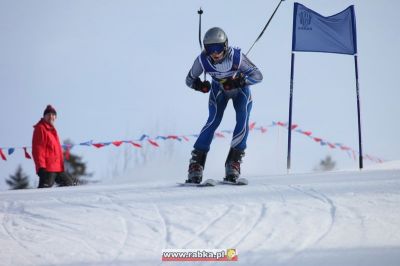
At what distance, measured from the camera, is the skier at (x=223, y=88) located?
6383 mm

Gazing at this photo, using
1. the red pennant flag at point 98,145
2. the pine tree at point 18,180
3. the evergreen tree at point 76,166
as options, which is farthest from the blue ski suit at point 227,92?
the pine tree at point 18,180

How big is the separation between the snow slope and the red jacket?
2508 mm

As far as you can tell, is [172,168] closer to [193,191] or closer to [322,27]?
[322,27]

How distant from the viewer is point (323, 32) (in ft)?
32.4

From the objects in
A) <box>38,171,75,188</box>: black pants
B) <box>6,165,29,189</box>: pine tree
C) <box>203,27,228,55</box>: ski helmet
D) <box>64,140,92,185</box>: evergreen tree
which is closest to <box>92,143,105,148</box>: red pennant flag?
<box>38,171,75,188</box>: black pants

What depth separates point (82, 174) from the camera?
109ft

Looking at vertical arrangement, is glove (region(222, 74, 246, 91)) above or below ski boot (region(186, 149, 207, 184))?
above

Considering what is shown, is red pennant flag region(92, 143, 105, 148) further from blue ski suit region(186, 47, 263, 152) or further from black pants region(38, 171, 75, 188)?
blue ski suit region(186, 47, 263, 152)

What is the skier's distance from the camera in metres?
6.38

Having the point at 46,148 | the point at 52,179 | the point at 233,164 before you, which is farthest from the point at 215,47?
the point at 52,179

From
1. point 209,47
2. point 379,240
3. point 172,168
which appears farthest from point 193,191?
point 172,168

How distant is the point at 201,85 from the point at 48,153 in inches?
135

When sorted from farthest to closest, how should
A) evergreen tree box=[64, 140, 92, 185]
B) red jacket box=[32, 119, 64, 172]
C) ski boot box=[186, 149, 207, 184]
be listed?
evergreen tree box=[64, 140, 92, 185] → red jacket box=[32, 119, 64, 172] → ski boot box=[186, 149, 207, 184]

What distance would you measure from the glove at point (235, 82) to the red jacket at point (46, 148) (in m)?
3.74
